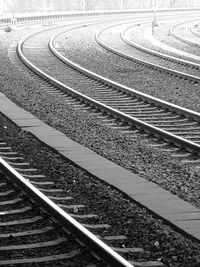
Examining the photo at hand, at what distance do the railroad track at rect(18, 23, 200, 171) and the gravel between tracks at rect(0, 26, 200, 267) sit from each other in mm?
365

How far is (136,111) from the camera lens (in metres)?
12.9

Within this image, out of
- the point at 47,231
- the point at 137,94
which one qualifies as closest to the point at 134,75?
the point at 137,94

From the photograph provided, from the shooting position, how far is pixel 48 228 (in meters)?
6.48

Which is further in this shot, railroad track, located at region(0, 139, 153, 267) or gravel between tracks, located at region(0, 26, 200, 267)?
gravel between tracks, located at region(0, 26, 200, 267)

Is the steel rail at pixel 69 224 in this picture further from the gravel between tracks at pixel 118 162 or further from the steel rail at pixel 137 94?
the steel rail at pixel 137 94

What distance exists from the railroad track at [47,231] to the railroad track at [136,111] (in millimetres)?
2685

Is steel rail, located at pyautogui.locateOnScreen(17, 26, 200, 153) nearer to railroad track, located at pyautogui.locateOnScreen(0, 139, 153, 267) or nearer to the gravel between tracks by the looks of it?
the gravel between tracks

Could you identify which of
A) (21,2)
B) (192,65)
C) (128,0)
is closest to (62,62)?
(192,65)

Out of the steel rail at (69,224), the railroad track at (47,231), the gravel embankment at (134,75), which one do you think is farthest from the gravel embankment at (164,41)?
the railroad track at (47,231)

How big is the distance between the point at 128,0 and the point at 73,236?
99.2 meters

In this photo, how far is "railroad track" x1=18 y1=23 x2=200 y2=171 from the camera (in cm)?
1012

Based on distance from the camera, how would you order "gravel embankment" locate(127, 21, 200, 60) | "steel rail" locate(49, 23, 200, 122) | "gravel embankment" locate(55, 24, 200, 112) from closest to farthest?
"steel rail" locate(49, 23, 200, 122), "gravel embankment" locate(55, 24, 200, 112), "gravel embankment" locate(127, 21, 200, 60)

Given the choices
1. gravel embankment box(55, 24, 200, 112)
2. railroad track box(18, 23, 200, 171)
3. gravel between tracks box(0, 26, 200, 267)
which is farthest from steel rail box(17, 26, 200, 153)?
gravel embankment box(55, 24, 200, 112)

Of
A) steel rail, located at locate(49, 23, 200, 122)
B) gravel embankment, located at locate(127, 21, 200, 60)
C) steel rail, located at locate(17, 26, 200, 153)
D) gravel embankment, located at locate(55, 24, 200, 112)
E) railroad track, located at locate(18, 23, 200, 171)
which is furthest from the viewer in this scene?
gravel embankment, located at locate(127, 21, 200, 60)
